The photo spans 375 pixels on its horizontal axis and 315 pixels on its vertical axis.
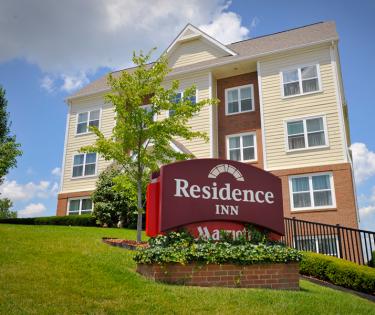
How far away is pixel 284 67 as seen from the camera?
900 inches

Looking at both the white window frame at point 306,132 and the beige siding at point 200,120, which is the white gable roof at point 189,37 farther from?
the white window frame at point 306,132

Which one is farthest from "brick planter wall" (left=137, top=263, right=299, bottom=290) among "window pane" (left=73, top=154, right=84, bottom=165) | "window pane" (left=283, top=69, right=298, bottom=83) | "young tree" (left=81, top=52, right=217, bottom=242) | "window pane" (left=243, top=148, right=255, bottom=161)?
"window pane" (left=73, top=154, right=84, bottom=165)

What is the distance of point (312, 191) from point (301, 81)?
660 centimetres

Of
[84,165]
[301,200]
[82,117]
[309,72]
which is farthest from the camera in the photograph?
[82,117]

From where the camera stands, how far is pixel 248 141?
76.6 ft

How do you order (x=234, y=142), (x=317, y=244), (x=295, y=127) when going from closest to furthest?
(x=317, y=244)
(x=295, y=127)
(x=234, y=142)

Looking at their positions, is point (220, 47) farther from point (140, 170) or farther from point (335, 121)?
point (140, 170)

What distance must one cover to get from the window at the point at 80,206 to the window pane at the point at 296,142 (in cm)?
1389

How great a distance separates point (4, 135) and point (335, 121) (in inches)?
1054

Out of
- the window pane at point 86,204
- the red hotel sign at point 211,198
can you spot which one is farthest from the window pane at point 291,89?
the window pane at point 86,204

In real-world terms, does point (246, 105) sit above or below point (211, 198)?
above

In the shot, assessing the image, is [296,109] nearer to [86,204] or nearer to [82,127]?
[86,204]

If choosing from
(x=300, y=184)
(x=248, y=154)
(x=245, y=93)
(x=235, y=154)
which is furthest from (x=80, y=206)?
(x=300, y=184)

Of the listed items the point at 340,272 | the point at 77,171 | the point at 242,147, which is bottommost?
the point at 340,272
